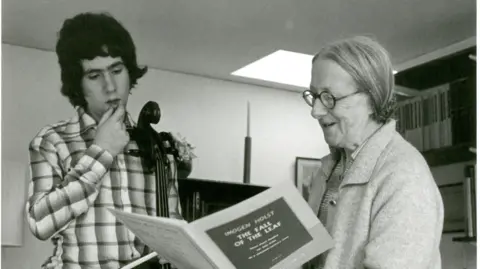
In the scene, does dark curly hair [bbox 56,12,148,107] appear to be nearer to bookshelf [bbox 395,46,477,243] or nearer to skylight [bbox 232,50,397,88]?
skylight [bbox 232,50,397,88]

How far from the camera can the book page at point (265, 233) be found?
3.40 feet

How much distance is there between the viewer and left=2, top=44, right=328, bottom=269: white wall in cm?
142

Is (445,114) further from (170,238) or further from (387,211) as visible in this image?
(170,238)

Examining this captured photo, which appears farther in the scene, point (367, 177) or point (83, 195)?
point (83, 195)

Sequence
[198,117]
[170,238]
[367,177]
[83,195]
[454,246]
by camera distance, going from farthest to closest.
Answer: [454,246] → [198,117] → [83,195] → [367,177] → [170,238]

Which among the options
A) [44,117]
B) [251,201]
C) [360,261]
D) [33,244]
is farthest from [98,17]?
[360,261]

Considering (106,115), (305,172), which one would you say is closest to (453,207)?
(305,172)

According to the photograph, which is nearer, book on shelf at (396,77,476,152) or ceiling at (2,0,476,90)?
ceiling at (2,0,476,90)

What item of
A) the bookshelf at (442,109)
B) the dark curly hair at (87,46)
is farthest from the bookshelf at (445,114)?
the dark curly hair at (87,46)

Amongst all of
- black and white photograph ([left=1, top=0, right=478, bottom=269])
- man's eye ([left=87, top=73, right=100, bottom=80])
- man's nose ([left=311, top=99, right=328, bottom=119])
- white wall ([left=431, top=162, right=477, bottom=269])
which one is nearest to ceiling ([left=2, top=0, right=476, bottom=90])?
black and white photograph ([left=1, top=0, right=478, bottom=269])

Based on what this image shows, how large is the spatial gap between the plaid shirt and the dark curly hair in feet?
0.23

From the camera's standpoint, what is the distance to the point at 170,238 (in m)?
1.03

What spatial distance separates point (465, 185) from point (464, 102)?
0.25 m

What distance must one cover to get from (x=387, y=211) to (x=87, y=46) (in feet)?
2.77
